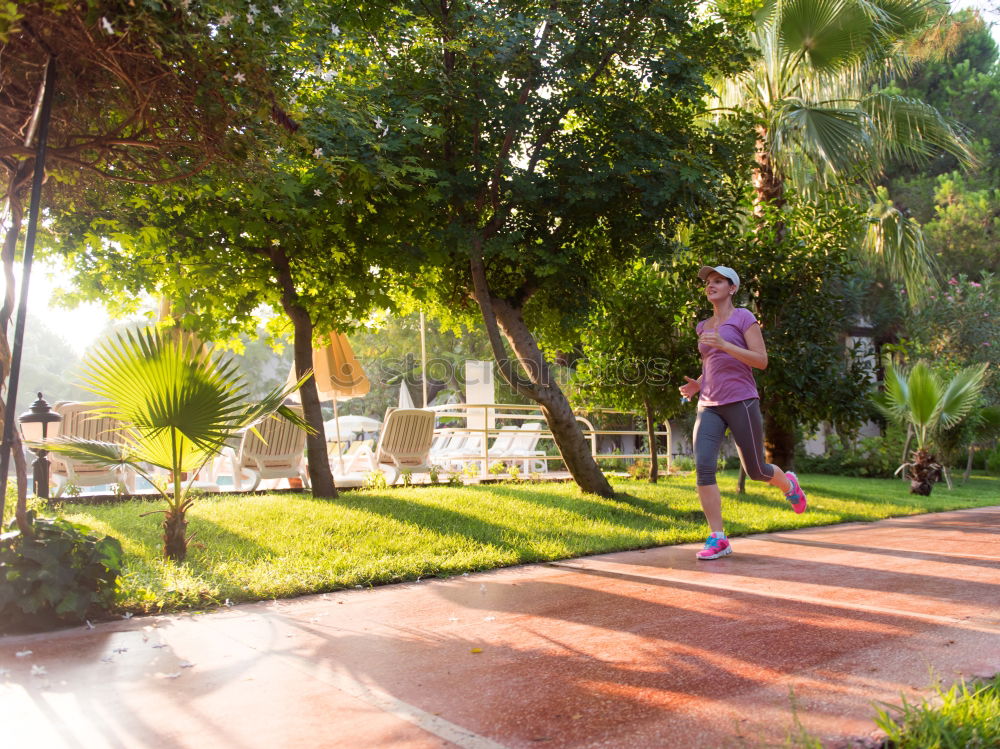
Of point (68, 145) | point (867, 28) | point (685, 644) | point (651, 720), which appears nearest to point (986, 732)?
point (651, 720)

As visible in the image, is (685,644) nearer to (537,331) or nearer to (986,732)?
(986,732)

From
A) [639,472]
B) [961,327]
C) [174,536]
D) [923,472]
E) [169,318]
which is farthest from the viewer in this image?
[961,327]

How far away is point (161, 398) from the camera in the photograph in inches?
194

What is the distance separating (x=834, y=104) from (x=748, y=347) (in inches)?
343

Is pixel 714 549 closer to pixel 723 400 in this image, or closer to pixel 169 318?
pixel 723 400

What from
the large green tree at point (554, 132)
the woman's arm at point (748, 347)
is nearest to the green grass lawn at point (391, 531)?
the large green tree at point (554, 132)

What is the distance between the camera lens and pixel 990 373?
1959 centimetres

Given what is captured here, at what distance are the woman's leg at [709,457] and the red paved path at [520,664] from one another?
83 centimetres

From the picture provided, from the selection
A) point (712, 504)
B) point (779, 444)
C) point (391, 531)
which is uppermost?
point (779, 444)

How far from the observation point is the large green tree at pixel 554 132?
7555 millimetres

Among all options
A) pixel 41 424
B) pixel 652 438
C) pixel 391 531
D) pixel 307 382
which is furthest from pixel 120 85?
pixel 652 438

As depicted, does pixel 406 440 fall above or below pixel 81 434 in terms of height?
below

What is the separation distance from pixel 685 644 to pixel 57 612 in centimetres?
281

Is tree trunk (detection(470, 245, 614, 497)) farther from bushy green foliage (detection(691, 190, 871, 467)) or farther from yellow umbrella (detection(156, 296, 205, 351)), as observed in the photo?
yellow umbrella (detection(156, 296, 205, 351))
